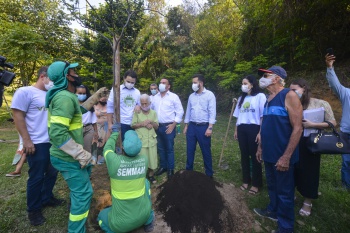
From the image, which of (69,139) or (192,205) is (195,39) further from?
(69,139)

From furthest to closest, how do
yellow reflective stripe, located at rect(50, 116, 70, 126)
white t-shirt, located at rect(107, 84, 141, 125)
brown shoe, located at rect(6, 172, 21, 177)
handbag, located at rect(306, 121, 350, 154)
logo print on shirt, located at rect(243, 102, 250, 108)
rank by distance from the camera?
brown shoe, located at rect(6, 172, 21, 177) → white t-shirt, located at rect(107, 84, 141, 125) → logo print on shirt, located at rect(243, 102, 250, 108) → handbag, located at rect(306, 121, 350, 154) → yellow reflective stripe, located at rect(50, 116, 70, 126)

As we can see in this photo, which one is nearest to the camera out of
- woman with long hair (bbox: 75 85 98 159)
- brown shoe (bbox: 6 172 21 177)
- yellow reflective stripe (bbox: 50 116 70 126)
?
yellow reflective stripe (bbox: 50 116 70 126)

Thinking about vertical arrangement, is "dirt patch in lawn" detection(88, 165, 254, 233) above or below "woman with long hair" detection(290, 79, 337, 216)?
below

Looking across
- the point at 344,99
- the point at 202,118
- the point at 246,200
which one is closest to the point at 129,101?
the point at 202,118

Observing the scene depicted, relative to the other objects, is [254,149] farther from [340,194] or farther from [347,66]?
[347,66]

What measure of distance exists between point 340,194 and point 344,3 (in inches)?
288

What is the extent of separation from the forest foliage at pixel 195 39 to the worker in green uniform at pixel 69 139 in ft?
7.37

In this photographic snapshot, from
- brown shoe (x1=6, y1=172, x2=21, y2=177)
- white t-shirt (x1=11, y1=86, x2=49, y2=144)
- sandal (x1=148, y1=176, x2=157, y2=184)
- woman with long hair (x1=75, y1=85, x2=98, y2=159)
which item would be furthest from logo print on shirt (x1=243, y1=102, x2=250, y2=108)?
brown shoe (x1=6, y1=172, x2=21, y2=177)

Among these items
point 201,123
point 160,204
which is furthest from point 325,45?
point 160,204

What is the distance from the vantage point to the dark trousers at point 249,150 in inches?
148

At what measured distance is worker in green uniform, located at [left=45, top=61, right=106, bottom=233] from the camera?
2.25m

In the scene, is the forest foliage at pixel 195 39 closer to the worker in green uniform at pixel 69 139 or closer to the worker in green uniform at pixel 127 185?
the worker in green uniform at pixel 69 139

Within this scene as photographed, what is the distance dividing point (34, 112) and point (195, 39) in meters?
14.1

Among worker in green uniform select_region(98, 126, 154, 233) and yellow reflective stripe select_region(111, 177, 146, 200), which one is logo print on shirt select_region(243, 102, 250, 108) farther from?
yellow reflective stripe select_region(111, 177, 146, 200)
